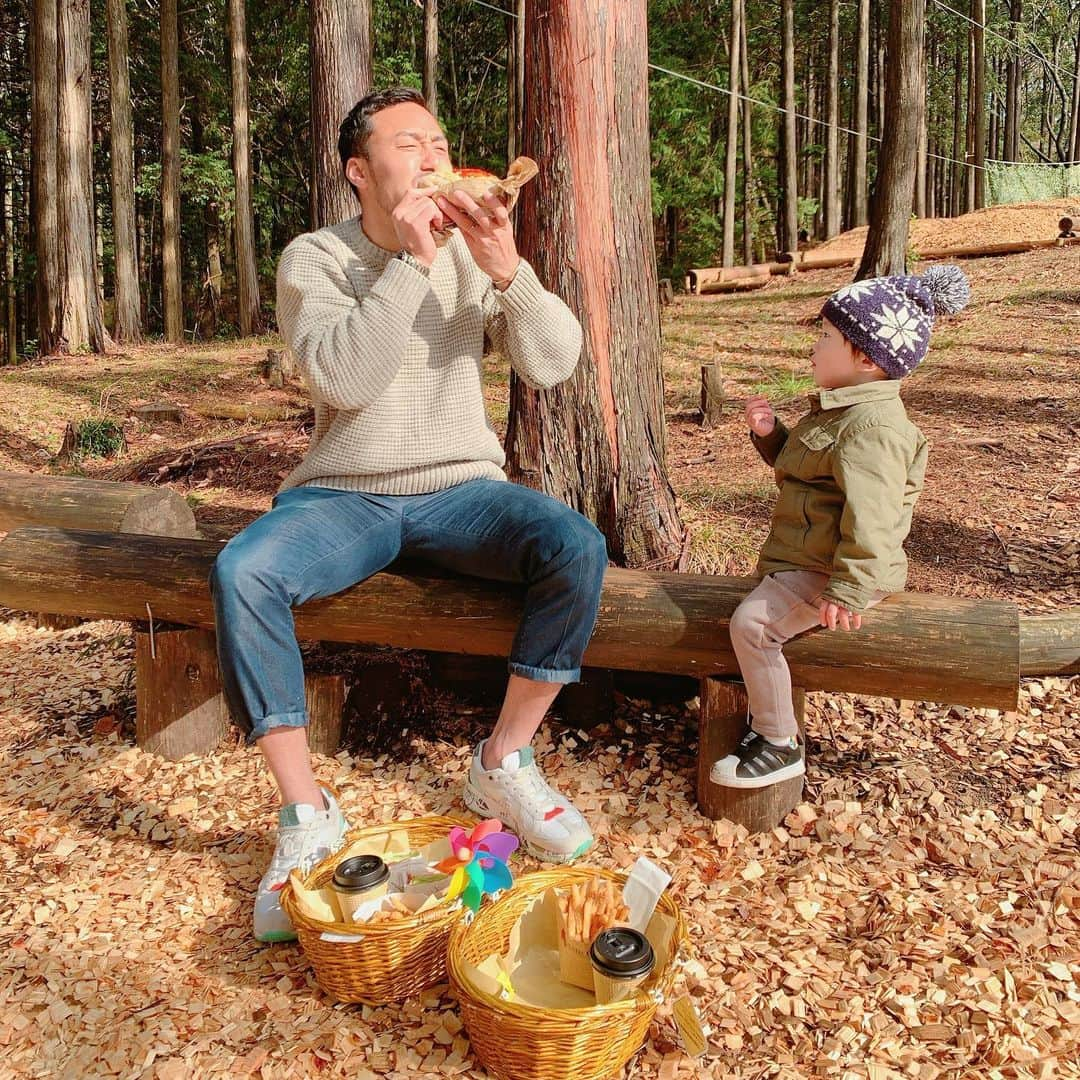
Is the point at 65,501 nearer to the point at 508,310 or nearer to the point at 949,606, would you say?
the point at 508,310

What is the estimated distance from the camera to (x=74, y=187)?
42.3 ft

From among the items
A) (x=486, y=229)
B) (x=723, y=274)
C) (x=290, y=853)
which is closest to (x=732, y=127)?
(x=723, y=274)

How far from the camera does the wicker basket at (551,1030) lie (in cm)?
186

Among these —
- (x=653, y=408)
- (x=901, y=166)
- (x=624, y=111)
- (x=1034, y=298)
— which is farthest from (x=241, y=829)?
(x=1034, y=298)

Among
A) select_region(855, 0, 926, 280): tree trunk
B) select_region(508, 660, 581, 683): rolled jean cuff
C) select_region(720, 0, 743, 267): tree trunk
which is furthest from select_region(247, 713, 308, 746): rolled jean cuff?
select_region(720, 0, 743, 267): tree trunk

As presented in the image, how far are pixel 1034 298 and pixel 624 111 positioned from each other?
9.51 meters

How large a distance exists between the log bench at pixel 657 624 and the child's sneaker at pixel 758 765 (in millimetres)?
73

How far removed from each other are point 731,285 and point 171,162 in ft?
31.7

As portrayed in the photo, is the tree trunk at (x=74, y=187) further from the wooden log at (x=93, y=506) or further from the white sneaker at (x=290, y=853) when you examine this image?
the white sneaker at (x=290, y=853)

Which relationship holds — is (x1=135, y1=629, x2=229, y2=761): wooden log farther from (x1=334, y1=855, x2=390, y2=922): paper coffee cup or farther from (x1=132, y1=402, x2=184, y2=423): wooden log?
(x1=132, y1=402, x2=184, y2=423): wooden log

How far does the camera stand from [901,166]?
10.5 metres

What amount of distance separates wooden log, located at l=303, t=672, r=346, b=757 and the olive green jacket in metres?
1.50

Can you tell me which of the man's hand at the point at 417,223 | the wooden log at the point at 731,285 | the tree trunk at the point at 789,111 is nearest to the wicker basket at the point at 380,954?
the man's hand at the point at 417,223

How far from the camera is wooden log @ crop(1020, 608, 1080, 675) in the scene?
3.28m
